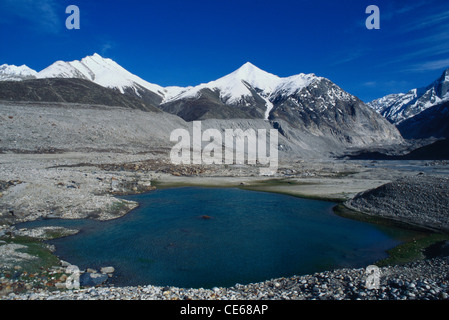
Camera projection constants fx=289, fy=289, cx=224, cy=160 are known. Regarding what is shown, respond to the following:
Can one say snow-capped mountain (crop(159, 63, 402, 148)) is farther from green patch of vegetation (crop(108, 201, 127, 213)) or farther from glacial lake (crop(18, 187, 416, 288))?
glacial lake (crop(18, 187, 416, 288))

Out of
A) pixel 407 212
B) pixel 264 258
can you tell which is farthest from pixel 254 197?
pixel 264 258

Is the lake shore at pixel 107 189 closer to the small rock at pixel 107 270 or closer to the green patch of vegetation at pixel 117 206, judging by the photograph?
the green patch of vegetation at pixel 117 206

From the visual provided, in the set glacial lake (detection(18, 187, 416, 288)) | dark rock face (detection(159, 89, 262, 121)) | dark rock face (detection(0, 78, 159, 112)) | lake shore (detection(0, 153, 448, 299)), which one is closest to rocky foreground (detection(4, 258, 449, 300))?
lake shore (detection(0, 153, 448, 299))

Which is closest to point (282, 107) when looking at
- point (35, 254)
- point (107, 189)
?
point (107, 189)

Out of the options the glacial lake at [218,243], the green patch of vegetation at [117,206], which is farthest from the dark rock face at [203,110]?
the glacial lake at [218,243]

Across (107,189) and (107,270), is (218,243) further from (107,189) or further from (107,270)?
(107,189)
